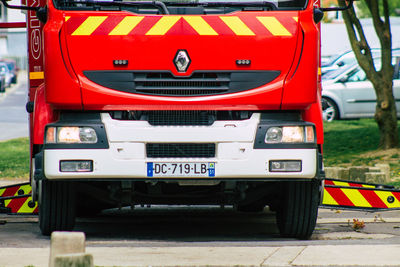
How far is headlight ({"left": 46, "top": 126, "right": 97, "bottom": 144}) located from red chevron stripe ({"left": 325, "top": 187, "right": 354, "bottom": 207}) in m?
3.03

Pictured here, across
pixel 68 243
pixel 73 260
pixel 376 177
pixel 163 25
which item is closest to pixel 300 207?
pixel 163 25

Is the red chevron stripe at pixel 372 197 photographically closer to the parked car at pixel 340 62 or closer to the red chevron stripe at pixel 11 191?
the red chevron stripe at pixel 11 191

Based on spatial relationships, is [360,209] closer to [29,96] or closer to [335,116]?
[29,96]

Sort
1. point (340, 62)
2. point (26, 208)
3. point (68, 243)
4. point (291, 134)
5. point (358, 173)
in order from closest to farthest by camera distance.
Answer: point (68, 243), point (291, 134), point (26, 208), point (358, 173), point (340, 62)

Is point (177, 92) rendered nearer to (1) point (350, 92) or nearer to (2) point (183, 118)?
(2) point (183, 118)

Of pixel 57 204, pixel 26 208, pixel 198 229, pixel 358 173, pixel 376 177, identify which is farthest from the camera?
Result: pixel 358 173

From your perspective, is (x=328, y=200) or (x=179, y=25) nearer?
(x=179, y=25)

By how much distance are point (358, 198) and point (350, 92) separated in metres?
13.4

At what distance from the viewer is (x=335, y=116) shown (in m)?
23.8

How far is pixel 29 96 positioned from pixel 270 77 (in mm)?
3307

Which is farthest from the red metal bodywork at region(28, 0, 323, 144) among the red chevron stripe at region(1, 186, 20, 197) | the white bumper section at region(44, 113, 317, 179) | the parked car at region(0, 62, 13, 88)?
the parked car at region(0, 62, 13, 88)

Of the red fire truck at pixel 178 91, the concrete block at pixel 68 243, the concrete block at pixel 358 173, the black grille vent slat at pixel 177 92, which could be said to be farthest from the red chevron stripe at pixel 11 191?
the concrete block at pixel 68 243

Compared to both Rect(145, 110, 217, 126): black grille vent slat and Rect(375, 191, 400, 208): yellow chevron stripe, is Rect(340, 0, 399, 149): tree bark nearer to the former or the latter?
Rect(375, 191, 400, 208): yellow chevron stripe

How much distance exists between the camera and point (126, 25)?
7.81 m
